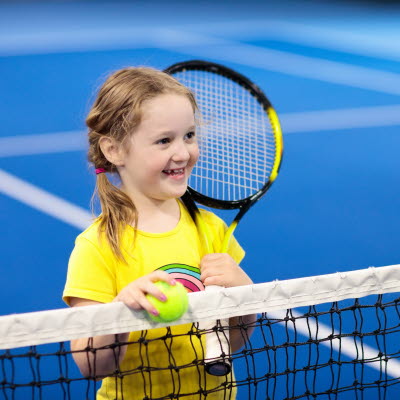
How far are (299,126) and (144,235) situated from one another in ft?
13.0

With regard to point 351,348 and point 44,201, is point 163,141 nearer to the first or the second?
point 351,348

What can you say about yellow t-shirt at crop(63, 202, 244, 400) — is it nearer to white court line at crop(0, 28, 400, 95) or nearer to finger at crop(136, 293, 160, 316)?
finger at crop(136, 293, 160, 316)

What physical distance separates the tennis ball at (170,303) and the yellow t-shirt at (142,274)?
0.49 feet

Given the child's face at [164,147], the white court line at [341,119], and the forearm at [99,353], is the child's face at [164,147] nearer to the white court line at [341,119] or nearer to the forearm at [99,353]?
the forearm at [99,353]

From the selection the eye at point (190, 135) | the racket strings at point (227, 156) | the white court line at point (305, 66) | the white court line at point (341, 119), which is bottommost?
the eye at point (190, 135)

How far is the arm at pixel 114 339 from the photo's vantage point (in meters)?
1.52

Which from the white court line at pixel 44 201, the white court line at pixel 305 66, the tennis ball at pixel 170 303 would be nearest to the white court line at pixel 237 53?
the white court line at pixel 305 66

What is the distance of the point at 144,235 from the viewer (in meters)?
1.82

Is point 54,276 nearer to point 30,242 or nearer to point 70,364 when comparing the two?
point 30,242

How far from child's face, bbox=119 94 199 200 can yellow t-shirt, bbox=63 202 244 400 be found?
125 millimetres

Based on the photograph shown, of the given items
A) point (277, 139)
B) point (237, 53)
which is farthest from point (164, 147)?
point (237, 53)

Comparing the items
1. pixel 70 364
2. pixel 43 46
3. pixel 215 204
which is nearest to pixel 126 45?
pixel 43 46

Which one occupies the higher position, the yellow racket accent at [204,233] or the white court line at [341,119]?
the white court line at [341,119]

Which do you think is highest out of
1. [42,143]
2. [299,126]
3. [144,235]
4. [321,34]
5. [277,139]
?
[321,34]
